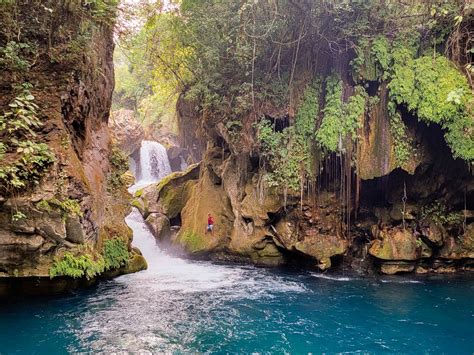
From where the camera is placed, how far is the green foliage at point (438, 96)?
11023mm

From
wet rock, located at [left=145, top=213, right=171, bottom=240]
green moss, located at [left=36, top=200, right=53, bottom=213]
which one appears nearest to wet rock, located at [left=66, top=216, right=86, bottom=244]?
green moss, located at [left=36, top=200, right=53, bottom=213]

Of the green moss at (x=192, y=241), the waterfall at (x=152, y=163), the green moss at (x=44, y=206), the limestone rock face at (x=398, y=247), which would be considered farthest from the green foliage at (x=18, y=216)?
the waterfall at (x=152, y=163)

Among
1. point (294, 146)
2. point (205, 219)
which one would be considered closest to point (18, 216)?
point (205, 219)

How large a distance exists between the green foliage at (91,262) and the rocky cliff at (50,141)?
39 millimetres

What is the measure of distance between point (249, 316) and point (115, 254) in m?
4.91

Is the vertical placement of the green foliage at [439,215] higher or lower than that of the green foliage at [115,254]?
higher

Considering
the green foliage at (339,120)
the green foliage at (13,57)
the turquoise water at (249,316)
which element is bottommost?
the turquoise water at (249,316)

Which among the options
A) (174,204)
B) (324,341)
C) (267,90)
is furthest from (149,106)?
(324,341)

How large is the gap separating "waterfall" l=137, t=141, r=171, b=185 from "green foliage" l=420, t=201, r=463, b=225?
17.6 m

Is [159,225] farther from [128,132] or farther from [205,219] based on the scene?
[128,132]

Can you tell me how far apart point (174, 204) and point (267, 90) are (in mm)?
7240

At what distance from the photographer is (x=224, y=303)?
9.80 meters

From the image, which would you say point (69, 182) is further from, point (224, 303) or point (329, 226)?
point (329, 226)

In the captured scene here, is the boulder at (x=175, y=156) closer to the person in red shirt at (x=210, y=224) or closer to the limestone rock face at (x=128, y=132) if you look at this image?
the limestone rock face at (x=128, y=132)
